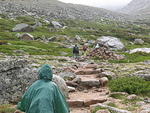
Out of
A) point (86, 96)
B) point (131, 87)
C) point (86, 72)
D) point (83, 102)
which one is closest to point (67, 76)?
point (86, 72)

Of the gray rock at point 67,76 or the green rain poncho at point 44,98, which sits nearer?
the green rain poncho at point 44,98

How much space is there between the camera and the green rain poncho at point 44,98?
7.52 m

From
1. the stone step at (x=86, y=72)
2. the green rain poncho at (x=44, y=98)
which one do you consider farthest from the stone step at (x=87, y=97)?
the green rain poncho at (x=44, y=98)

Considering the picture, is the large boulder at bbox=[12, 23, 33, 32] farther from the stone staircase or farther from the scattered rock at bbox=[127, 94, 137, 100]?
the scattered rock at bbox=[127, 94, 137, 100]

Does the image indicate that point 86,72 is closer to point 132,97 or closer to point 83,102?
point 132,97

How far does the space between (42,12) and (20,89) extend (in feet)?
411

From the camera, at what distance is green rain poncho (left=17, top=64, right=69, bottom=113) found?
7.52 metres

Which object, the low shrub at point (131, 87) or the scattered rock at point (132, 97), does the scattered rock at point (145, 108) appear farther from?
the low shrub at point (131, 87)

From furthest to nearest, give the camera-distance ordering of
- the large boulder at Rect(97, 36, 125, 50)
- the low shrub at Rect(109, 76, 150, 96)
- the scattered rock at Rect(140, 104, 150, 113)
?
1. the large boulder at Rect(97, 36, 125, 50)
2. the low shrub at Rect(109, 76, 150, 96)
3. the scattered rock at Rect(140, 104, 150, 113)

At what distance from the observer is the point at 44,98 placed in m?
7.52

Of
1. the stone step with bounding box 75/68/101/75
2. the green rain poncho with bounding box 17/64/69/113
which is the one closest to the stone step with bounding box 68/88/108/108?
the stone step with bounding box 75/68/101/75

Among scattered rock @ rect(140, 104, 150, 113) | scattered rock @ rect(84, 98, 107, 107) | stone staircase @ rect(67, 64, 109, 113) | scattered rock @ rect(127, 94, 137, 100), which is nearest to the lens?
scattered rock @ rect(140, 104, 150, 113)

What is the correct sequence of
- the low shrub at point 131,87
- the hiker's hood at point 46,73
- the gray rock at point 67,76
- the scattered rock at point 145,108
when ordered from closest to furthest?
the hiker's hood at point 46,73
the scattered rock at point 145,108
the low shrub at point 131,87
the gray rock at point 67,76

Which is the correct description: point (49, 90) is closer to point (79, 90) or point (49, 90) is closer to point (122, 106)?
point (122, 106)
